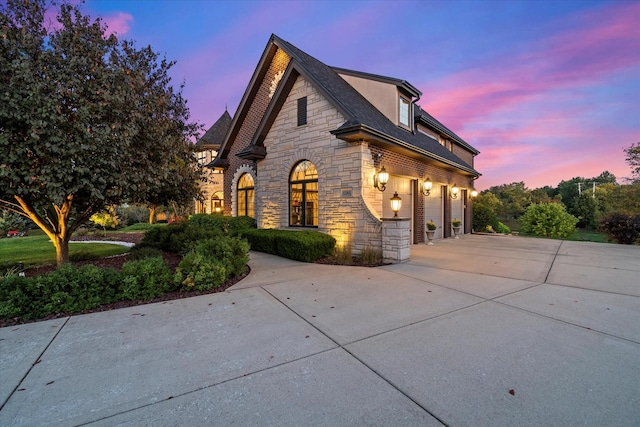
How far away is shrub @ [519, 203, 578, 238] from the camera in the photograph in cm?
1658

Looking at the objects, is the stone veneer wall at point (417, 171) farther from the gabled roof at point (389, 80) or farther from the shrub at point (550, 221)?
the shrub at point (550, 221)

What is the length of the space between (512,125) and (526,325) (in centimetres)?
2052

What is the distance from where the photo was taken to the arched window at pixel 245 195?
14.2 metres

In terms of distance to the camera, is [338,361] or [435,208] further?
[435,208]

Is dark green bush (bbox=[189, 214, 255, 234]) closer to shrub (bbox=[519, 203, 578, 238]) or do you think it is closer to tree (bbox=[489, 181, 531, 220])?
shrub (bbox=[519, 203, 578, 238])

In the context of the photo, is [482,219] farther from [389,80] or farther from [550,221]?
[389,80]

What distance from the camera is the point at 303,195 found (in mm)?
10188

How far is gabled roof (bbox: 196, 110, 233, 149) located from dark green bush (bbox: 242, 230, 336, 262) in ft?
40.1

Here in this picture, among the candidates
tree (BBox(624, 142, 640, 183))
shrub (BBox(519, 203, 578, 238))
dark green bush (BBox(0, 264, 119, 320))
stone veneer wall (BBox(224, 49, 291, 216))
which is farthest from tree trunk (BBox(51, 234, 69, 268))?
tree (BBox(624, 142, 640, 183))

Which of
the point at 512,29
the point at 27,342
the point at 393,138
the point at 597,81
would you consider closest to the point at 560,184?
the point at 597,81

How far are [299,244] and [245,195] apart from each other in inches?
299

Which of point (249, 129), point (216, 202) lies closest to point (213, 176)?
point (216, 202)

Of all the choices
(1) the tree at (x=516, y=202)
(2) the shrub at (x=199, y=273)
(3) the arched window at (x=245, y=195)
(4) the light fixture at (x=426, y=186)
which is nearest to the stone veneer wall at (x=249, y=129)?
(3) the arched window at (x=245, y=195)

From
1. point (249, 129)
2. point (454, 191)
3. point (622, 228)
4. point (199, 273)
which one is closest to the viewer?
point (199, 273)
